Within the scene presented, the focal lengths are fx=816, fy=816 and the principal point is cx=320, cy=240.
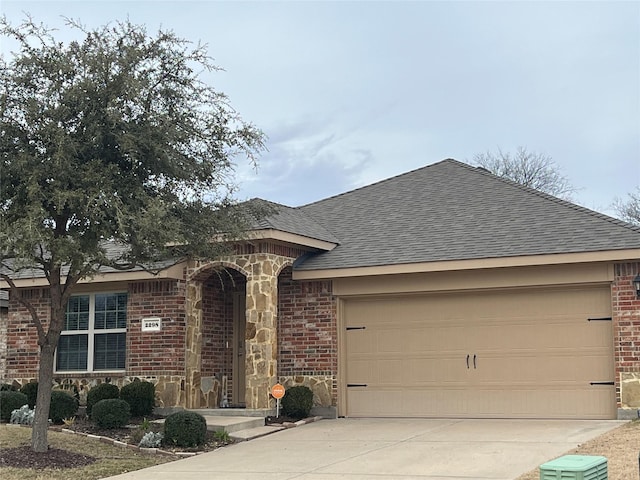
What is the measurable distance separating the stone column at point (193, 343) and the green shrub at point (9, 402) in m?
3.06

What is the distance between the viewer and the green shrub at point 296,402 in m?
14.8

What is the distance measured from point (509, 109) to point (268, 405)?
A: 10927 millimetres

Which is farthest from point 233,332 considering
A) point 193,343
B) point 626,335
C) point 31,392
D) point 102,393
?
point 626,335

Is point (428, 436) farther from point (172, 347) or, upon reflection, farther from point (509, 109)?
point (509, 109)

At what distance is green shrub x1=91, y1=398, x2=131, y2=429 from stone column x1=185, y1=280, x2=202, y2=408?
222 centimetres

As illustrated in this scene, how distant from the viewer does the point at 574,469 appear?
686cm

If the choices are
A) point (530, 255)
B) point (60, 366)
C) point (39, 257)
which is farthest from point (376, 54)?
point (60, 366)

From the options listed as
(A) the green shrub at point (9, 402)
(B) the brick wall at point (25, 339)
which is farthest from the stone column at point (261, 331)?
(B) the brick wall at point (25, 339)

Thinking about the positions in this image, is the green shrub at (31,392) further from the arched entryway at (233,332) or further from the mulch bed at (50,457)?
the mulch bed at (50,457)

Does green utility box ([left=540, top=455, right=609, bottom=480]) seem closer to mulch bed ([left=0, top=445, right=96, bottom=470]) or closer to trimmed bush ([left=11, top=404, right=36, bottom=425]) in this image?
mulch bed ([left=0, top=445, right=96, bottom=470])

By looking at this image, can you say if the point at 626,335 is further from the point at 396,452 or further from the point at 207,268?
the point at 207,268

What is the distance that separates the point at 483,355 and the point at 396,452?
4.22 meters

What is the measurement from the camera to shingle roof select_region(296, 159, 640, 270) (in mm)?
14203

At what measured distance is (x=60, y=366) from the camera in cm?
1733
